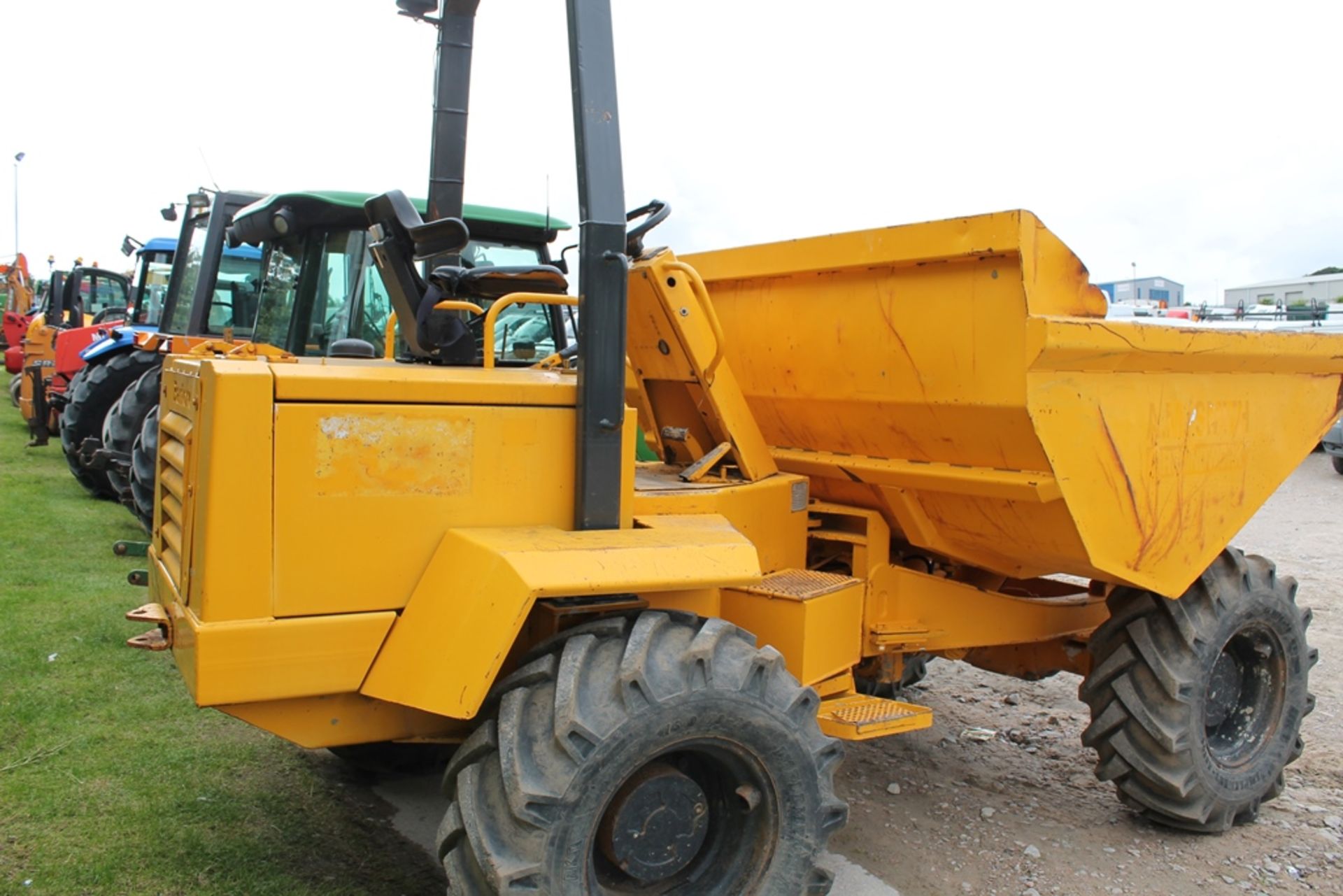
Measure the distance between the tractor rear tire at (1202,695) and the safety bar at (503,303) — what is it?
2552 millimetres

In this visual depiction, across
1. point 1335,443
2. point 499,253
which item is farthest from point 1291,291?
point 499,253

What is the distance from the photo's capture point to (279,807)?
383cm

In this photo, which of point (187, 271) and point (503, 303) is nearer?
point (503, 303)

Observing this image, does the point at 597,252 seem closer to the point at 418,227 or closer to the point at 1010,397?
the point at 418,227

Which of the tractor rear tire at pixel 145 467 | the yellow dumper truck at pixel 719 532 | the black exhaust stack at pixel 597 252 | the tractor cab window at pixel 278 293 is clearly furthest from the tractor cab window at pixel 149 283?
the black exhaust stack at pixel 597 252

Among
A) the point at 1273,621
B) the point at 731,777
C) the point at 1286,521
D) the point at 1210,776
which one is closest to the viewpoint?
the point at 731,777

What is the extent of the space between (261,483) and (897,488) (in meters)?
2.23

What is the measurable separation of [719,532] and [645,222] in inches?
50.0

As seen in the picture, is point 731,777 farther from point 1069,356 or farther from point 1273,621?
point 1273,621

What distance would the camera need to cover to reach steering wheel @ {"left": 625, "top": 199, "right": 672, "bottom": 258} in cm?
378

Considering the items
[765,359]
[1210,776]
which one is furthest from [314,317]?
[1210,776]

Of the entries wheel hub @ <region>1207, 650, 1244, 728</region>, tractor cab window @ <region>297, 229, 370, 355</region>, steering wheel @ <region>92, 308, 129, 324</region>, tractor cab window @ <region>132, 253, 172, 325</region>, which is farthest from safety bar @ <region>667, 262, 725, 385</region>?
steering wheel @ <region>92, 308, 129, 324</region>

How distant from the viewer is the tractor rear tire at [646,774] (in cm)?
250

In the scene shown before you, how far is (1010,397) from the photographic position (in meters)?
3.32
